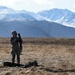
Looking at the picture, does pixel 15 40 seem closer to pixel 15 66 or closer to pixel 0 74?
pixel 15 66

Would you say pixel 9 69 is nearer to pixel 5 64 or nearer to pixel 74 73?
pixel 5 64

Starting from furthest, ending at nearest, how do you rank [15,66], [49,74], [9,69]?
1. [15,66]
2. [9,69]
3. [49,74]

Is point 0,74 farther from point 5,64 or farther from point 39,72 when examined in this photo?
Answer: point 5,64

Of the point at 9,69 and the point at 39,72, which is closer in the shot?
the point at 39,72

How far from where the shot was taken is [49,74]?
1614 centimetres

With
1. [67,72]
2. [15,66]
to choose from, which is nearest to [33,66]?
[15,66]

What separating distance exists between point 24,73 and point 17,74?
360 millimetres

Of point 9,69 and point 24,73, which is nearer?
point 24,73

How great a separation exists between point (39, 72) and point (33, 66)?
6.84ft

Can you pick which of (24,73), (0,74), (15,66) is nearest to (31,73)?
(24,73)

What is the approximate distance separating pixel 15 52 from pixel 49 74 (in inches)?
157

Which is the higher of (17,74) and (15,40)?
(15,40)

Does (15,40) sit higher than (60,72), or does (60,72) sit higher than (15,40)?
(15,40)

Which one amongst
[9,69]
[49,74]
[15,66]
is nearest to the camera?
[49,74]
